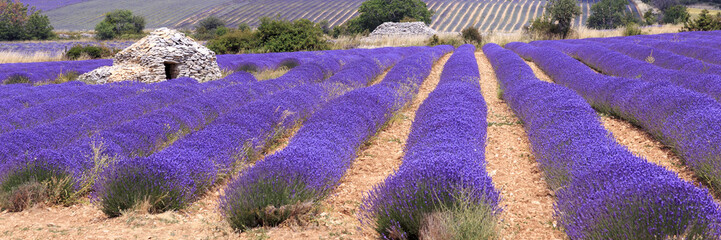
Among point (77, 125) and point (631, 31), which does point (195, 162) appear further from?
point (631, 31)

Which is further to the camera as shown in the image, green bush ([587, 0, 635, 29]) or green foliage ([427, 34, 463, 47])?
green bush ([587, 0, 635, 29])

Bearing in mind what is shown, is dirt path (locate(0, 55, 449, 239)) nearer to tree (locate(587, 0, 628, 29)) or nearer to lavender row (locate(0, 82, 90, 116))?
lavender row (locate(0, 82, 90, 116))

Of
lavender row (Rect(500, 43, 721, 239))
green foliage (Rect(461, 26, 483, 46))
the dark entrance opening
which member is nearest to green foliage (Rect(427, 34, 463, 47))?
green foliage (Rect(461, 26, 483, 46))

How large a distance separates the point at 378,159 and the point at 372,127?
634 mm

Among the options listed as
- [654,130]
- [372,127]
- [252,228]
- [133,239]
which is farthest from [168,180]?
[654,130]

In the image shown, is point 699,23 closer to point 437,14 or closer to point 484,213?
point 484,213

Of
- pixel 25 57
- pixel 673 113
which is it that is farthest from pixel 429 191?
pixel 25 57

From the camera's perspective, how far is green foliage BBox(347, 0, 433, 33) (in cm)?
4306

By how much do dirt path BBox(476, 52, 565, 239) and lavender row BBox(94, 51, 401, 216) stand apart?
237cm

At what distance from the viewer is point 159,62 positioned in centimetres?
1171

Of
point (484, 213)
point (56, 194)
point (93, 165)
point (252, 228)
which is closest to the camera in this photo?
point (484, 213)

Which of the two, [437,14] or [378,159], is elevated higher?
[378,159]

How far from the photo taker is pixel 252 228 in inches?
119

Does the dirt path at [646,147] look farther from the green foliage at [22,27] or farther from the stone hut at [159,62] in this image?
the green foliage at [22,27]
